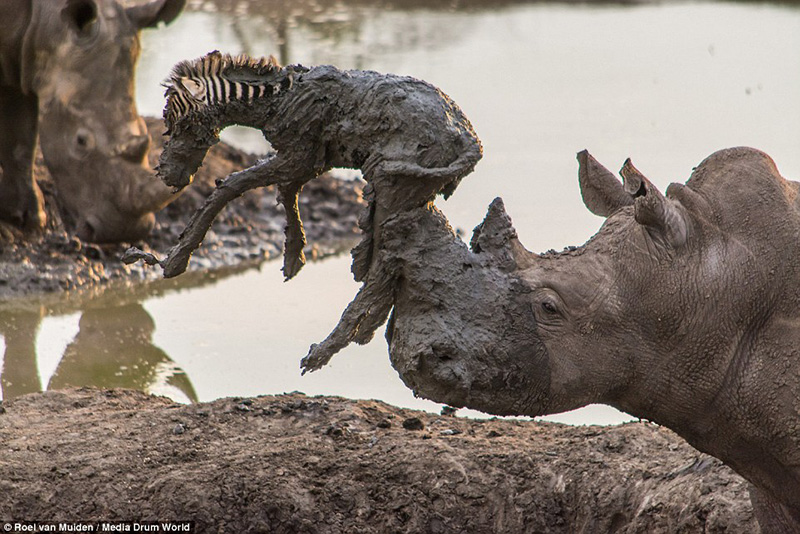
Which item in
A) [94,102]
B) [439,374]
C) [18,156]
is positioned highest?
[94,102]

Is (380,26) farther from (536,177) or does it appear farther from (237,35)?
(536,177)

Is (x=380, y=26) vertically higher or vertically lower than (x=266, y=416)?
higher

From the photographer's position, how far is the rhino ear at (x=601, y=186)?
2.88 metres

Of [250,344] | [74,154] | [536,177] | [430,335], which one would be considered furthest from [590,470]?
[536,177]

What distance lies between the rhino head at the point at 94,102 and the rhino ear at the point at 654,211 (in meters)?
4.23

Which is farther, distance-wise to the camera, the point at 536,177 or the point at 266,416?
the point at 536,177

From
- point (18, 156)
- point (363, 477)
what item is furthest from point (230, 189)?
point (18, 156)

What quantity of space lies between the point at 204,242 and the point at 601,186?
477cm

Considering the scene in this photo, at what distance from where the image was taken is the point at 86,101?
21.5ft

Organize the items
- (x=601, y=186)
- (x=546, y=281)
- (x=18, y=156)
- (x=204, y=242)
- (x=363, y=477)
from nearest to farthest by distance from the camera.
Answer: (x=546, y=281) < (x=601, y=186) < (x=363, y=477) < (x=18, y=156) < (x=204, y=242)

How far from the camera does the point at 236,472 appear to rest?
3689mm

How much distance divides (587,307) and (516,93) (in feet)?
27.2

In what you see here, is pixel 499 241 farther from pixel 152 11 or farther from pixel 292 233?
pixel 152 11

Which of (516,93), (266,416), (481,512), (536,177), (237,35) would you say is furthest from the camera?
(237,35)
